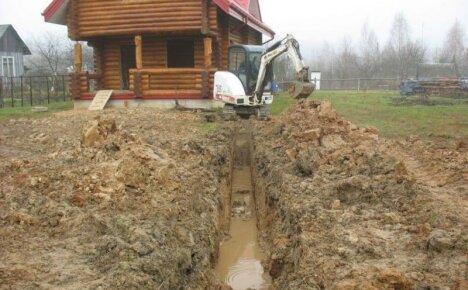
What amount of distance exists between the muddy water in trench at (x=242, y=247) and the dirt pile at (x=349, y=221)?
316 mm

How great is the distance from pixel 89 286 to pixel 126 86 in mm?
16889

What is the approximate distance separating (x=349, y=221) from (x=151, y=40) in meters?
14.2

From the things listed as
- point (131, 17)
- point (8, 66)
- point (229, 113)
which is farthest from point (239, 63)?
point (8, 66)

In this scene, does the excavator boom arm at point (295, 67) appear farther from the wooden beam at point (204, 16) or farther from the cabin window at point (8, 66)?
the cabin window at point (8, 66)

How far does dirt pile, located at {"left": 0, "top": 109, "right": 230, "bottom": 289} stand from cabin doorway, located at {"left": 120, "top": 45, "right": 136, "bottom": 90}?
9.99 m

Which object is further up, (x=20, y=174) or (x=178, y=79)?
(x=178, y=79)

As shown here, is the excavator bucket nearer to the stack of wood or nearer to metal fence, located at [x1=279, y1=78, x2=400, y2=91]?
the stack of wood

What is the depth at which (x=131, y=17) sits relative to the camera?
1689 centimetres

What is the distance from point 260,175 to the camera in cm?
1017

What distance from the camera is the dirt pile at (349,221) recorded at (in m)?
4.48

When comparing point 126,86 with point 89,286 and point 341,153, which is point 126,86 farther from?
point 89,286

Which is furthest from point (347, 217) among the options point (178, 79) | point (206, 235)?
point (178, 79)

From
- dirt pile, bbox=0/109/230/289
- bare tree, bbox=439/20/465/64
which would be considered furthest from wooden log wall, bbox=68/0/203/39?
bare tree, bbox=439/20/465/64

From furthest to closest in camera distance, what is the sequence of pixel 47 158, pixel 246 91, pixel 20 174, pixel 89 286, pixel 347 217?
pixel 246 91
pixel 47 158
pixel 20 174
pixel 347 217
pixel 89 286
